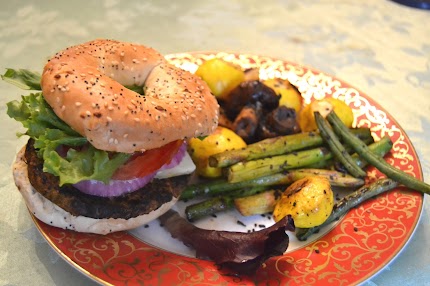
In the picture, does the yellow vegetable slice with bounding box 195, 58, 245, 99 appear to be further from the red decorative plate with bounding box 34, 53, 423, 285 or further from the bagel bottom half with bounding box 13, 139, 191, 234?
the bagel bottom half with bounding box 13, 139, 191, 234

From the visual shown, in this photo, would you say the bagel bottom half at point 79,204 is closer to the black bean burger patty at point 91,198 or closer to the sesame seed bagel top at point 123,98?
the black bean burger patty at point 91,198

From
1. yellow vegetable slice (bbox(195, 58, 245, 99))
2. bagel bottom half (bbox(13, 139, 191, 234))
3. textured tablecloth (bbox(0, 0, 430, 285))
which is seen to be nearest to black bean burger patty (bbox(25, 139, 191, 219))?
bagel bottom half (bbox(13, 139, 191, 234))

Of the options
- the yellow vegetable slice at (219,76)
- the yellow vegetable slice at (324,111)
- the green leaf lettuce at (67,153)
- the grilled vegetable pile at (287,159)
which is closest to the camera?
the green leaf lettuce at (67,153)

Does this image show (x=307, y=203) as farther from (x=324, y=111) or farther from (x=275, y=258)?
(x=324, y=111)

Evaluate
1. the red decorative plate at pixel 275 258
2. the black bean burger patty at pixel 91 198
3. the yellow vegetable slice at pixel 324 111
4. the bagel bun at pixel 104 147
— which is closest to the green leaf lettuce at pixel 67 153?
the bagel bun at pixel 104 147

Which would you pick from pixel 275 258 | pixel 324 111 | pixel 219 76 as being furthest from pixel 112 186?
pixel 324 111
